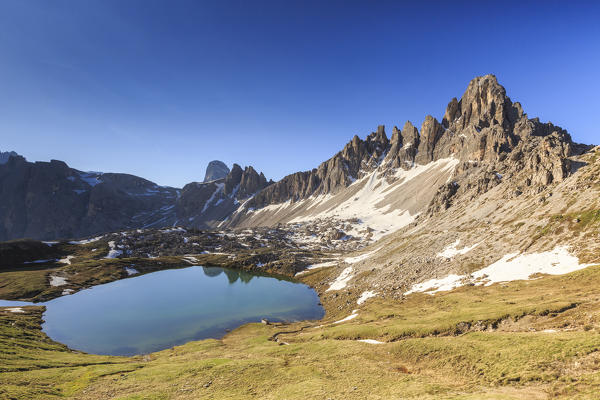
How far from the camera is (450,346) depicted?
83.5 ft

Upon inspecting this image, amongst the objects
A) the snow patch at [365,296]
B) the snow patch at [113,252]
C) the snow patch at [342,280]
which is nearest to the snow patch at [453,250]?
the snow patch at [365,296]

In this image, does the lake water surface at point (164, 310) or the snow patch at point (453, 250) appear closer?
the lake water surface at point (164, 310)

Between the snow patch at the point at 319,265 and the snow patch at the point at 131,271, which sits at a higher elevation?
the snow patch at the point at 319,265

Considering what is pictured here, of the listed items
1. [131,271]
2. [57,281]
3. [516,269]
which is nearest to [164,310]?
[57,281]

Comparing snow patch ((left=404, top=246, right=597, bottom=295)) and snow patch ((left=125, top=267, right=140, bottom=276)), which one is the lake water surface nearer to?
snow patch ((left=125, top=267, right=140, bottom=276))

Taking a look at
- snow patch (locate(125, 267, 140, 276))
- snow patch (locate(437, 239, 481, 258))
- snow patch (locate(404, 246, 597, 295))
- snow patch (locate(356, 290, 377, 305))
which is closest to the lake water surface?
snow patch (locate(125, 267, 140, 276))

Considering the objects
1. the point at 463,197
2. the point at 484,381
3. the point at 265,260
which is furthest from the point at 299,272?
the point at 484,381

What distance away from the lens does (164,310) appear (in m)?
81.6

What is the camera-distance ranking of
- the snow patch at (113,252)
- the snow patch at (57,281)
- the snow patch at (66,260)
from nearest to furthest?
the snow patch at (57,281) → the snow patch at (66,260) → the snow patch at (113,252)

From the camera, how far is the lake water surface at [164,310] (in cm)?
6134

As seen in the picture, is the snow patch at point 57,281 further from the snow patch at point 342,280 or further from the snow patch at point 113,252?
the snow patch at point 342,280

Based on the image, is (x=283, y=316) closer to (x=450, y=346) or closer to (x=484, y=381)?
(x=450, y=346)

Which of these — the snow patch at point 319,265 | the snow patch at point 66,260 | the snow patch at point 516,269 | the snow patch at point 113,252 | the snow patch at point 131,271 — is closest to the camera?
the snow patch at point 516,269

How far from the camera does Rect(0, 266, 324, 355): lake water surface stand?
61344mm
